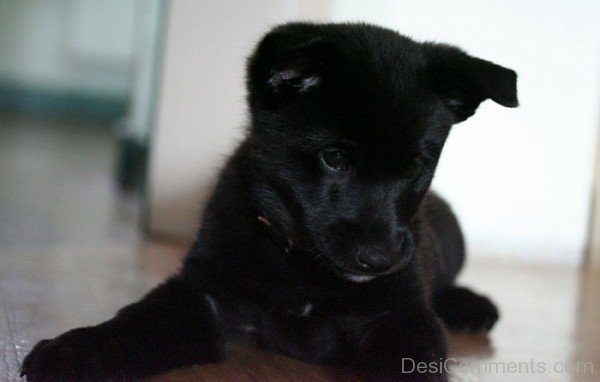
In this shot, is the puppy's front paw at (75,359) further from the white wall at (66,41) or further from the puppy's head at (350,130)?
the white wall at (66,41)

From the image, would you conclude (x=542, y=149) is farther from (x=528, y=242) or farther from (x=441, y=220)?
(x=441, y=220)

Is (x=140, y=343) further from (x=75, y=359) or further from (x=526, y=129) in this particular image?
(x=526, y=129)

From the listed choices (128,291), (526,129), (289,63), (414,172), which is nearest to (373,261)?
(414,172)

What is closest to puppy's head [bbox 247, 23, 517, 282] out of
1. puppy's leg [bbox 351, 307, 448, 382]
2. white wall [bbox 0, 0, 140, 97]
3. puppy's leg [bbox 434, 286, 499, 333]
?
puppy's leg [bbox 351, 307, 448, 382]

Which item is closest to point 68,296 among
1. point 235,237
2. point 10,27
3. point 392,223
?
point 235,237

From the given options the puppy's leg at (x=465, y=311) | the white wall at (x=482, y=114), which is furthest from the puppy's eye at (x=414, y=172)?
the white wall at (x=482, y=114)

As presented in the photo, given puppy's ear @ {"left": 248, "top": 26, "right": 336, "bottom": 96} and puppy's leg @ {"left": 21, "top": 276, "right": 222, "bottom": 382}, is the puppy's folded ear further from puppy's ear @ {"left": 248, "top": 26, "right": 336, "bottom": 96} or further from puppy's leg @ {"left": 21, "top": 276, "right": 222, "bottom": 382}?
puppy's leg @ {"left": 21, "top": 276, "right": 222, "bottom": 382}

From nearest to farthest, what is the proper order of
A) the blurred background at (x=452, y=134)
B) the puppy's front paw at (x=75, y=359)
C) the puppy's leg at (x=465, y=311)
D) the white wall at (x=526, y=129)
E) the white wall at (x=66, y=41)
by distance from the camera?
the puppy's front paw at (x=75, y=359), the puppy's leg at (x=465, y=311), the blurred background at (x=452, y=134), the white wall at (x=526, y=129), the white wall at (x=66, y=41)
